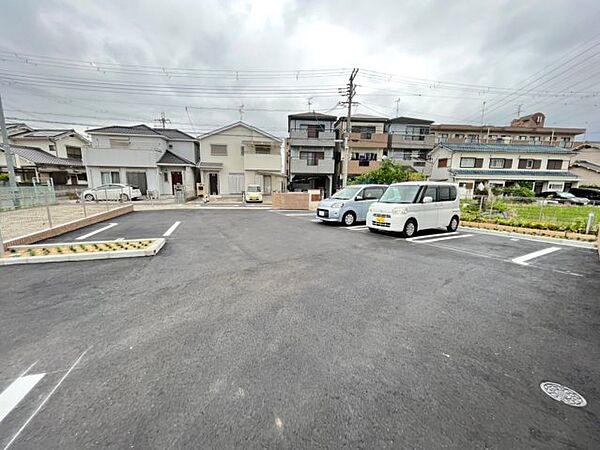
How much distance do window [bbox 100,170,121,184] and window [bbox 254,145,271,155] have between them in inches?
479

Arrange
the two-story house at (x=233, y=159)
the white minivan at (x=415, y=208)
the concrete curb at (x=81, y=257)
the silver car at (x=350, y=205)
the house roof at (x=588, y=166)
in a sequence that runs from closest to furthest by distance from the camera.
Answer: the concrete curb at (x=81, y=257)
the white minivan at (x=415, y=208)
the silver car at (x=350, y=205)
the two-story house at (x=233, y=159)
the house roof at (x=588, y=166)

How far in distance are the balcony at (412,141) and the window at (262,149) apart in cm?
1356

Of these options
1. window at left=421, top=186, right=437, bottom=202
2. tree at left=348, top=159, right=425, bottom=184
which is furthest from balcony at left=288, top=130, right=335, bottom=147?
window at left=421, top=186, right=437, bottom=202

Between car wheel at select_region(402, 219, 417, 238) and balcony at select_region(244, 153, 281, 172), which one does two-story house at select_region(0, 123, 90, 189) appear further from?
car wheel at select_region(402, 219, 417, 238)

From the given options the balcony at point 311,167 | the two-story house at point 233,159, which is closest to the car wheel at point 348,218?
the two-story house at point 233,159

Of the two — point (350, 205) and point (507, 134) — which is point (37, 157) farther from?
point (507, 134)

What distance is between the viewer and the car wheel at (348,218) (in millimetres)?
10238

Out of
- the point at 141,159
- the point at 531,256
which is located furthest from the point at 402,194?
the point at 141,159

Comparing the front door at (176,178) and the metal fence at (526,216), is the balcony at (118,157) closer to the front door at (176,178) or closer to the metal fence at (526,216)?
the front door at (176,178)

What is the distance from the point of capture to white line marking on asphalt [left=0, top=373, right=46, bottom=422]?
1830 mm

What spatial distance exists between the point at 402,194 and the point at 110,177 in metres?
23.9

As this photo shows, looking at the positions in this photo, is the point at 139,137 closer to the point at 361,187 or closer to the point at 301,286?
the point at 361,187

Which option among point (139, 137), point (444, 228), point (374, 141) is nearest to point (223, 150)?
point (139, 137)

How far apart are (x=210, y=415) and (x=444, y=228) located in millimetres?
9893
